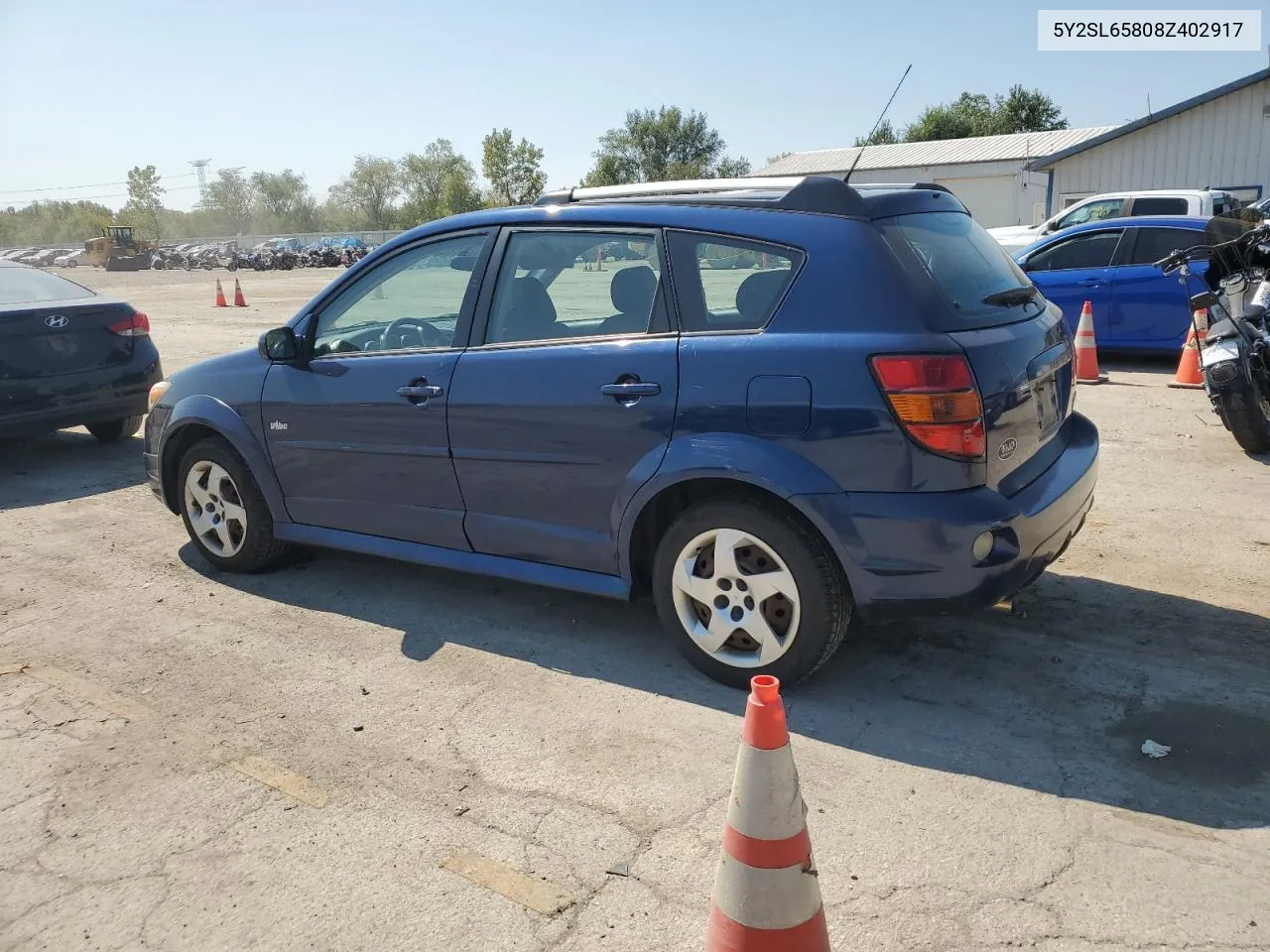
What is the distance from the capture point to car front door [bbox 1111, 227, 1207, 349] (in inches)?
411

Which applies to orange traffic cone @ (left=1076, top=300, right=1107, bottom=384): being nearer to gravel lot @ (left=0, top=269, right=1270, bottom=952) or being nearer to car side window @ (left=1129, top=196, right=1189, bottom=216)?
gravel lot @ (left=0, top=269, right=1270, bottom=952)

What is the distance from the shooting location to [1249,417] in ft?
22.4

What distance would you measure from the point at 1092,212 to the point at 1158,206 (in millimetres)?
1160

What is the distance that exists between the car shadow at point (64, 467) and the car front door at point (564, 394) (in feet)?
14.7

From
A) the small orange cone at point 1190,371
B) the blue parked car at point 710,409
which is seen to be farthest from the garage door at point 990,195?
the blue parked car at point 710,409

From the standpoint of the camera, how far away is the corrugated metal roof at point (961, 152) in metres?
44.4

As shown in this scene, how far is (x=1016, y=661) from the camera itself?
3.98m

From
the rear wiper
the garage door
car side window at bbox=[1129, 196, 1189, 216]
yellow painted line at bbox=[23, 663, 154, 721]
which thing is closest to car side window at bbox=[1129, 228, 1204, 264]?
car side window at bbox=[1129, 196, 1189, 216]

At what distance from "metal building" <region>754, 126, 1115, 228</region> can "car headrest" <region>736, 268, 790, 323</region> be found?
40.2 metres

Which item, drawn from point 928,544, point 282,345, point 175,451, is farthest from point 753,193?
point 175,451

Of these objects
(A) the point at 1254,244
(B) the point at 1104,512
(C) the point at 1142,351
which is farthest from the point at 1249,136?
(B) the point at 1104,512

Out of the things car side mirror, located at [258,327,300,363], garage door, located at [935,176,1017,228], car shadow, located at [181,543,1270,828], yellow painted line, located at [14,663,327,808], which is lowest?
car shadow, located at [181,543,1270,828]

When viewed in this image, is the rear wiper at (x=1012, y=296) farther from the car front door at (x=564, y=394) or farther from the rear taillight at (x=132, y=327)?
the rear taillight at (x=132, y=327)

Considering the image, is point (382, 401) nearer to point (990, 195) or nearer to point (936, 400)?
point (936, 400)
